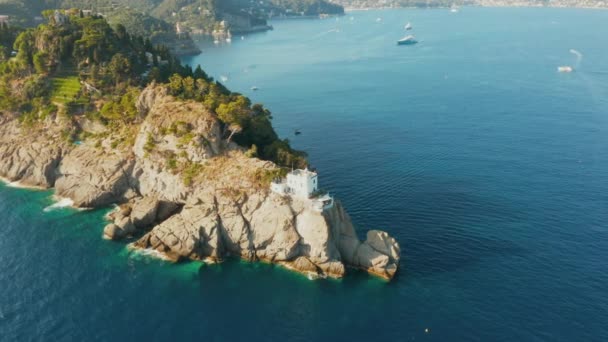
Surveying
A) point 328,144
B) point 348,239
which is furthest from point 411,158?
point 348,239

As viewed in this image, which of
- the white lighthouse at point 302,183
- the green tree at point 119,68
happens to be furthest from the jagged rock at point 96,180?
the white lighthouse at point 302,183

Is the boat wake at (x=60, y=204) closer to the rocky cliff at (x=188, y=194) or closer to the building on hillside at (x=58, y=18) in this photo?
the rocky cliff at (x=188, y=194)

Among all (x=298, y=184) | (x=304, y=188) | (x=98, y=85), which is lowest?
(x=304, y=188)

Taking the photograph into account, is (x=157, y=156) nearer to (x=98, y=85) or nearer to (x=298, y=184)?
(x=298, y=184)

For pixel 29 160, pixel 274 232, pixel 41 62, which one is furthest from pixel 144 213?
pixel 41 62

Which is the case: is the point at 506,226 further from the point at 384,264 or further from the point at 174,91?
the point at 174,91

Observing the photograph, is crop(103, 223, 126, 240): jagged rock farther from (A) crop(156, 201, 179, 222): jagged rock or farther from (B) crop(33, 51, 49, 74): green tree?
(B) crop(33, 51, 49, 74): green tree
